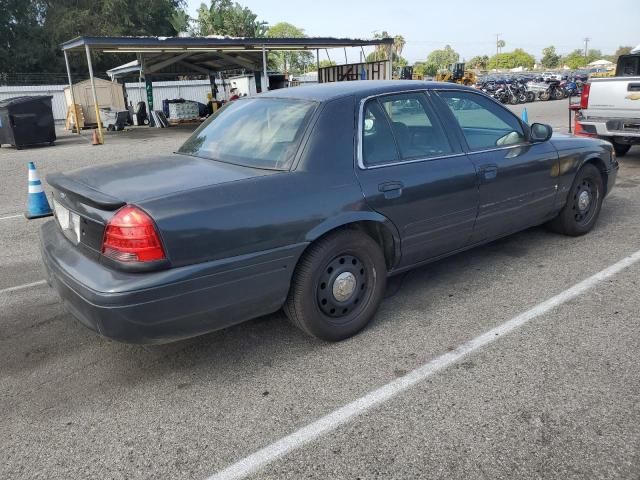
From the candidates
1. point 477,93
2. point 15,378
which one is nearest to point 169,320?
point 15,378

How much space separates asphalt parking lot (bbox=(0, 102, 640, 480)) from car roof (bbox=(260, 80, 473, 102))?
152 cm

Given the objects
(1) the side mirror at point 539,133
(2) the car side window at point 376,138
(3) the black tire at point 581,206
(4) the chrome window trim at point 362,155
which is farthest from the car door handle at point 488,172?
(3) the black tire at point 581,206

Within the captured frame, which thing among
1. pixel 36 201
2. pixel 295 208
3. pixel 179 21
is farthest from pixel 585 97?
pixel 179 21

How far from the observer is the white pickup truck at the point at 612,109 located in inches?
321

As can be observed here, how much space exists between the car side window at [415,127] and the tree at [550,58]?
14666 centimetres

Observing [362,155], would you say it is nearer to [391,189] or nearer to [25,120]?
[391,189]

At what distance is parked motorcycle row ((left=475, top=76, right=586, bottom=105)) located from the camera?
2862 centimetres

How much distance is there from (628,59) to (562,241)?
23.9 feet

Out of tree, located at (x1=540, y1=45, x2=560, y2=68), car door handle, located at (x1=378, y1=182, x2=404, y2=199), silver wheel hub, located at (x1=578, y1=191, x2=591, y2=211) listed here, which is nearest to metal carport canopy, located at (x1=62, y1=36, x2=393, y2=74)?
silver wheel hub, located at (x1=578, y1=191, x2=591, y2=211)

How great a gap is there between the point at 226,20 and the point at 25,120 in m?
41.8

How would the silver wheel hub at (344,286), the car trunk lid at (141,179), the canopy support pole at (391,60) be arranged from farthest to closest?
the canopy support pole at (391,60), the silver wheel hub at (344,286), the car trunk lid at (141,179)

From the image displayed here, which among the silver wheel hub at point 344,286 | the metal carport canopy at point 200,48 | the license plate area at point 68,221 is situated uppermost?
the metal carport canopy at point 200,48

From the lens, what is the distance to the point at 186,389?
9.81 ft

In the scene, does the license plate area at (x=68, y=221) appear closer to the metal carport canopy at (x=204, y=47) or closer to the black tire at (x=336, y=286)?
the black tire at (x=336, y=286)
